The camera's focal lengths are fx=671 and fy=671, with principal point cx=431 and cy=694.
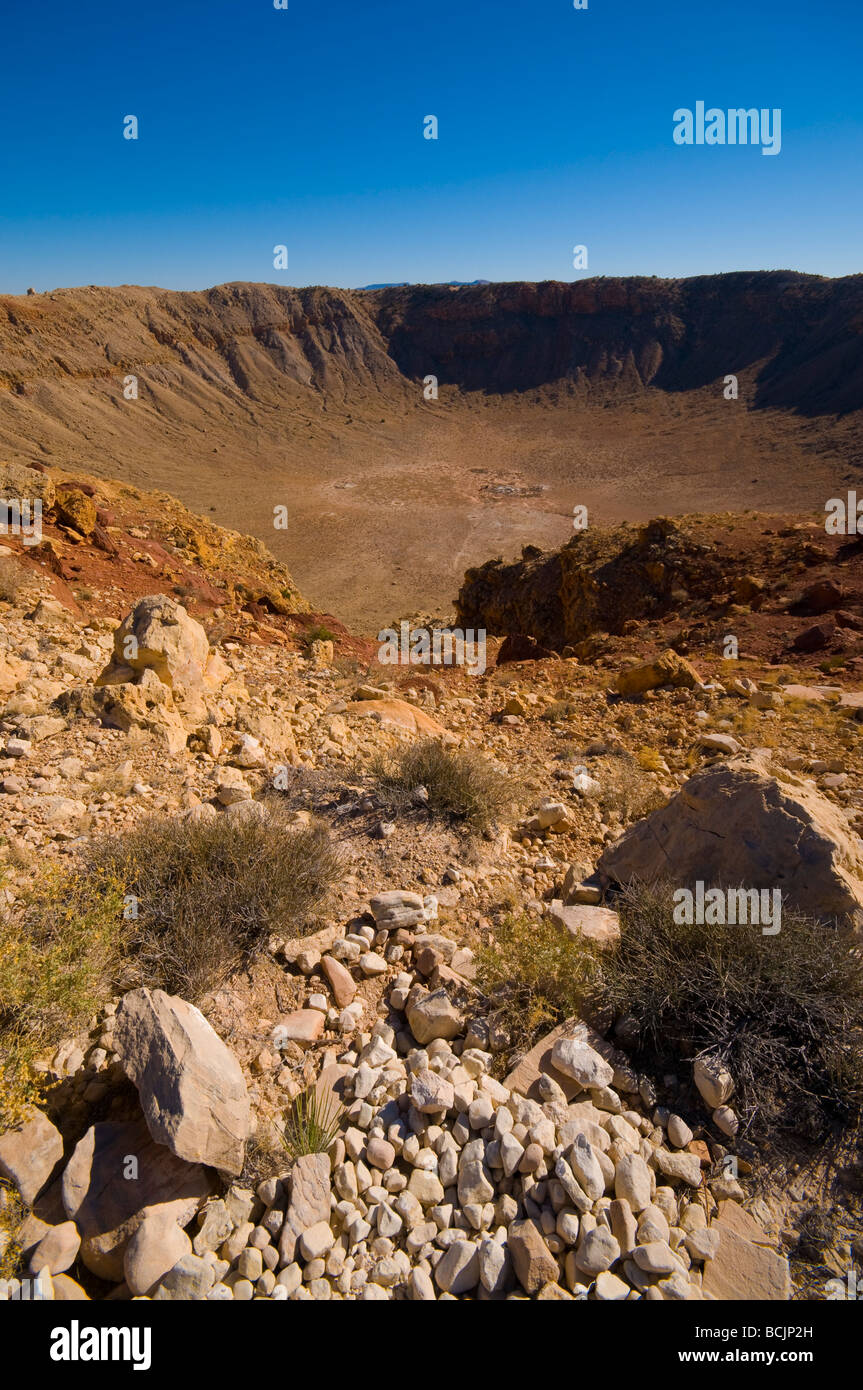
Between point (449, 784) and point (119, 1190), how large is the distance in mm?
2648

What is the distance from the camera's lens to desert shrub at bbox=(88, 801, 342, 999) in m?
2.93

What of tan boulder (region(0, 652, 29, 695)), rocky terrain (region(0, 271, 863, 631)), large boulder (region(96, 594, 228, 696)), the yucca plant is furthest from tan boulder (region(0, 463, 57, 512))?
rocky terrain (region(0, 271, 863, 631))

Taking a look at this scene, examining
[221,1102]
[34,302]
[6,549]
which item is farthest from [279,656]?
[34,302]

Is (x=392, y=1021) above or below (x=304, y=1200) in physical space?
above

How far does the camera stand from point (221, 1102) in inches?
88.6

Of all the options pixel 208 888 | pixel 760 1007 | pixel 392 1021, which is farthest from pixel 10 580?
pixel 760 1007

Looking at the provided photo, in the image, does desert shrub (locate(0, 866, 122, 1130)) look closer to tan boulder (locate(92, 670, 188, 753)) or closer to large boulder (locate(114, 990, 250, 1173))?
large boulder (locate(114, 990, 250, 1173))

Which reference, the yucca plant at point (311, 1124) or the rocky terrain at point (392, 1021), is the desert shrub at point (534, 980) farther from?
the yucca plant at point (311, 1124)

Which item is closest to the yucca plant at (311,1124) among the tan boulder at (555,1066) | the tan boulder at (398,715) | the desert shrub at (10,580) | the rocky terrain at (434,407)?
the tan boulder at (555,1066)

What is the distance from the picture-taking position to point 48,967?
2.60 m

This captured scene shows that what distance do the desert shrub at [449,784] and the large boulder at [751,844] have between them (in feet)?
2.66

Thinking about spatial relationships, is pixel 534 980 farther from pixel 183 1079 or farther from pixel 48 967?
pixel 48 967

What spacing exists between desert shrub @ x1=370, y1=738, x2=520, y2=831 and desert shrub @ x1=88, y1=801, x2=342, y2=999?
808 millimetres

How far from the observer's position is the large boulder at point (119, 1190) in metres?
2.07
